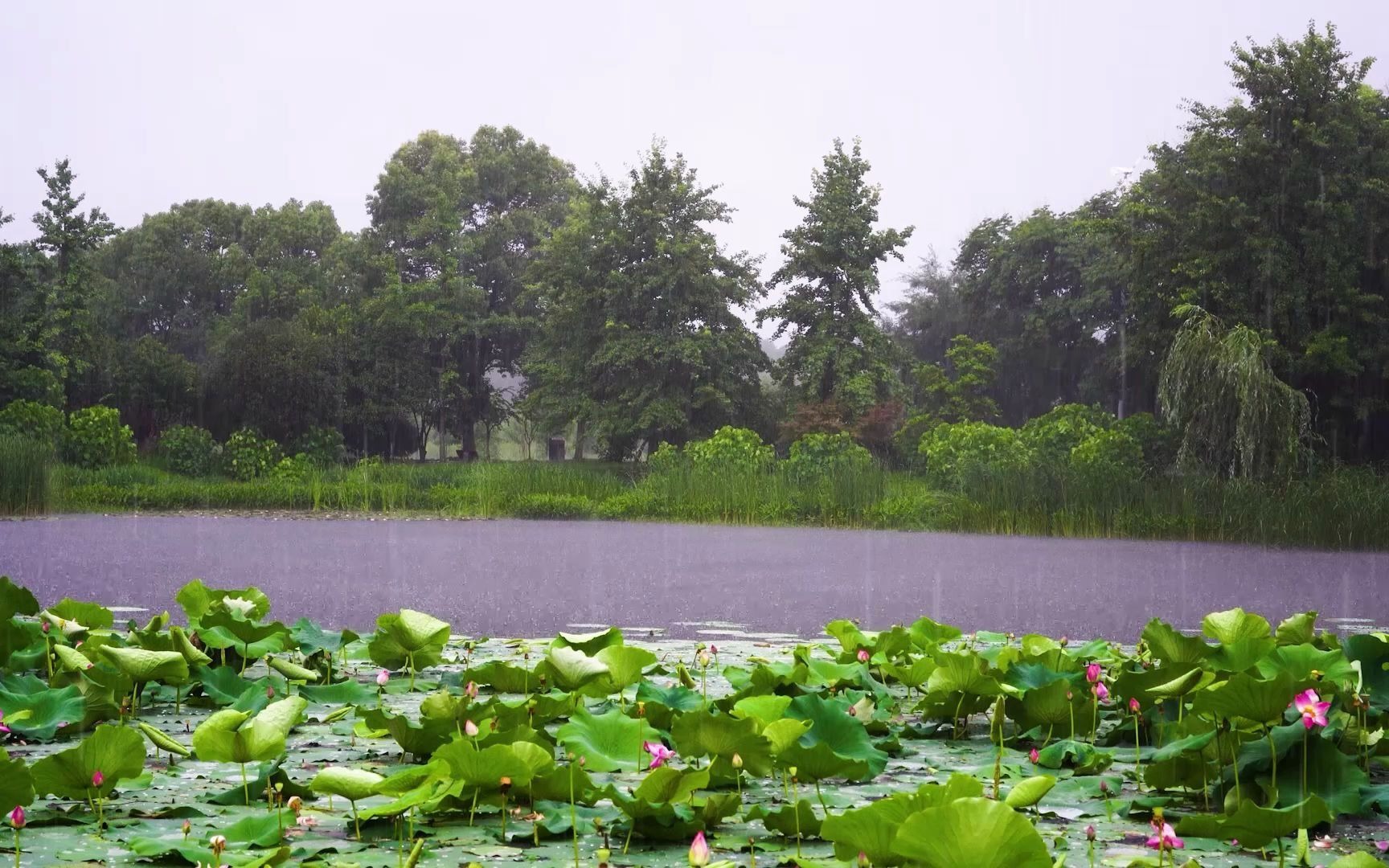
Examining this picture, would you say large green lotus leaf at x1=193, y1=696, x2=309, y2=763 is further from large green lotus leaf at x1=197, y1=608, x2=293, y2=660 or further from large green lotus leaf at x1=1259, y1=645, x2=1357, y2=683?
large green lotus leaf at x1=1259, y1=645, x2=1357, y2=683

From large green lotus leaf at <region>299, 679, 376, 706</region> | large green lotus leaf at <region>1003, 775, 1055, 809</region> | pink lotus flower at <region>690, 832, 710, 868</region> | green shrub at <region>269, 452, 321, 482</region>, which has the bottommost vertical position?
large green lotus leaf at <region>299, 679, 376, 706</region>

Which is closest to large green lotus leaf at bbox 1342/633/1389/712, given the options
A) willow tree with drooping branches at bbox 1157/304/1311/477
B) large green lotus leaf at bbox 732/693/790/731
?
large green lotus leaf at bbox 732/693/790/731

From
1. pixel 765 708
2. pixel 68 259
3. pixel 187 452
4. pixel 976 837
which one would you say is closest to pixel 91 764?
pixel 765 708

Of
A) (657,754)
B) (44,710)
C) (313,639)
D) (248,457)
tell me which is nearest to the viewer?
(657,754)

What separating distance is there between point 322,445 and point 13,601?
20.2 meters

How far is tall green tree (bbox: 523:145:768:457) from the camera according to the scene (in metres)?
22.1

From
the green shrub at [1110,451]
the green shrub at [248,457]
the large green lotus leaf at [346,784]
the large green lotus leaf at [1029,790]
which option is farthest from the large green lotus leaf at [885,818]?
the green shrub at [248,457]

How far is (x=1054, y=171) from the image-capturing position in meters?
29.2

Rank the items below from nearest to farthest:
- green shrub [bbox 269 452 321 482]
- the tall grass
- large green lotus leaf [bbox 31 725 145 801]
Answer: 1. large green lotus leaf [bbox 31 725 145 801]
2. the tall grass
3. green shrub [bbox 269 452 321 482]

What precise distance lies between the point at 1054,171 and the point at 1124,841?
96.9ft

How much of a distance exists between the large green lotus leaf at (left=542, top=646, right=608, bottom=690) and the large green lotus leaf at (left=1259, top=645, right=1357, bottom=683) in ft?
3.50

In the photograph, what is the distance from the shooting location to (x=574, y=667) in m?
2.13

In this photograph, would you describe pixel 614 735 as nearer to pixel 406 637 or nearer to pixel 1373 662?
pixel 406 637

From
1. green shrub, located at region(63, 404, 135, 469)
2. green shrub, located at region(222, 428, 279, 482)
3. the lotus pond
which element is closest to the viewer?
the lotus pond
